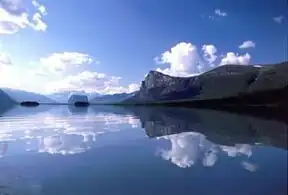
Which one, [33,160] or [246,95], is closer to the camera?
[33,160]

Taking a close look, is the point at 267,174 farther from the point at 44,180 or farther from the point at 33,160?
the point at 33,160

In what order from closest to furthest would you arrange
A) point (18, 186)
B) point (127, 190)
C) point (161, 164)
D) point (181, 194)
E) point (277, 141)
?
1. point (181, 194)
2. point (127, 190)
3. point (18, 186)
4. point (161, 164)
5. point (277, 141)

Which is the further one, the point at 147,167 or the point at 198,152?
the point at 198,152

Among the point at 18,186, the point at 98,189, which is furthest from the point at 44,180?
the point at 98,189

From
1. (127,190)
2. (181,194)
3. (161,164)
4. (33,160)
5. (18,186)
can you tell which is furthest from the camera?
(33,160)

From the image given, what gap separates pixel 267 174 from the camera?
14.9 m

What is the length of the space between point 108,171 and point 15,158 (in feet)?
25.3

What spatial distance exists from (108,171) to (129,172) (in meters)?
1.18

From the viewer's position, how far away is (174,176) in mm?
15586

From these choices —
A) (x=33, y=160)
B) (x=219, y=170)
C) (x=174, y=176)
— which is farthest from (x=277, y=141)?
(x=33, y=160)

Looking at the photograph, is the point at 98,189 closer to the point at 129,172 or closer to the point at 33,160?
the point at 129,172

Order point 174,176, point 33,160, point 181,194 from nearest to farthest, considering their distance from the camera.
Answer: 1. point 181,194
2. point 174,176
3. point 33,160

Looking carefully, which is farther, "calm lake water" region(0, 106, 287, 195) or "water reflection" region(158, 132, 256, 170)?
"water reflection" region(158, 132, 256, 170)

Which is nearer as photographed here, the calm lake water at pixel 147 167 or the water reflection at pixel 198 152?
the calm lake water at pixel 147 167
